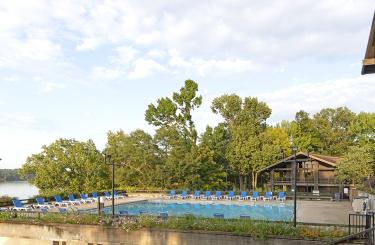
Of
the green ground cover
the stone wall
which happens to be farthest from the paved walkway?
the stone wall

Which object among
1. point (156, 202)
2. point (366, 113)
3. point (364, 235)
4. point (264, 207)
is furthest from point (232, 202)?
point (366, 113)

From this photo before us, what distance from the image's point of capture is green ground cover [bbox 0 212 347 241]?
1370 centimetres

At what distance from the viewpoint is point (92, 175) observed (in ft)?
133

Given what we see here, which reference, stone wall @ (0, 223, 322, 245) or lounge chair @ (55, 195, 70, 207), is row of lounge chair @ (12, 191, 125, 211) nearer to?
lounge chair @ (55, 195, 70, 207)

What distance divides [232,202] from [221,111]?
23598 mm

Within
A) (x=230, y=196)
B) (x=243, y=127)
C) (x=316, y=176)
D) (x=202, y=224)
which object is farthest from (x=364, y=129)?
(x=202, y=224)

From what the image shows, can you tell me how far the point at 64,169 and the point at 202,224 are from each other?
91.1 ft

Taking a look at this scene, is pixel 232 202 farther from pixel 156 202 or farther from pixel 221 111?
pixel 221 111

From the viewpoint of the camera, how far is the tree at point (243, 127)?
5062 centimetres

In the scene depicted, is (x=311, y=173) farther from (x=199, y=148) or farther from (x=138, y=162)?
(x=138, y=162)

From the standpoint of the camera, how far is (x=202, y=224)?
1528 centimetres

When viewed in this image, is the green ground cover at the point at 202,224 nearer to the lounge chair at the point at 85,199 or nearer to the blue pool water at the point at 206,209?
the blue pool water at the point at 206,209

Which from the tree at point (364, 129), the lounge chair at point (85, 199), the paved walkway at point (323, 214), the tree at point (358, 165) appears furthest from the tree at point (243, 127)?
the lounge chair at point (85, 199)

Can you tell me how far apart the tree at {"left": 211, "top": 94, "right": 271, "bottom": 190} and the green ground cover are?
35.0m
